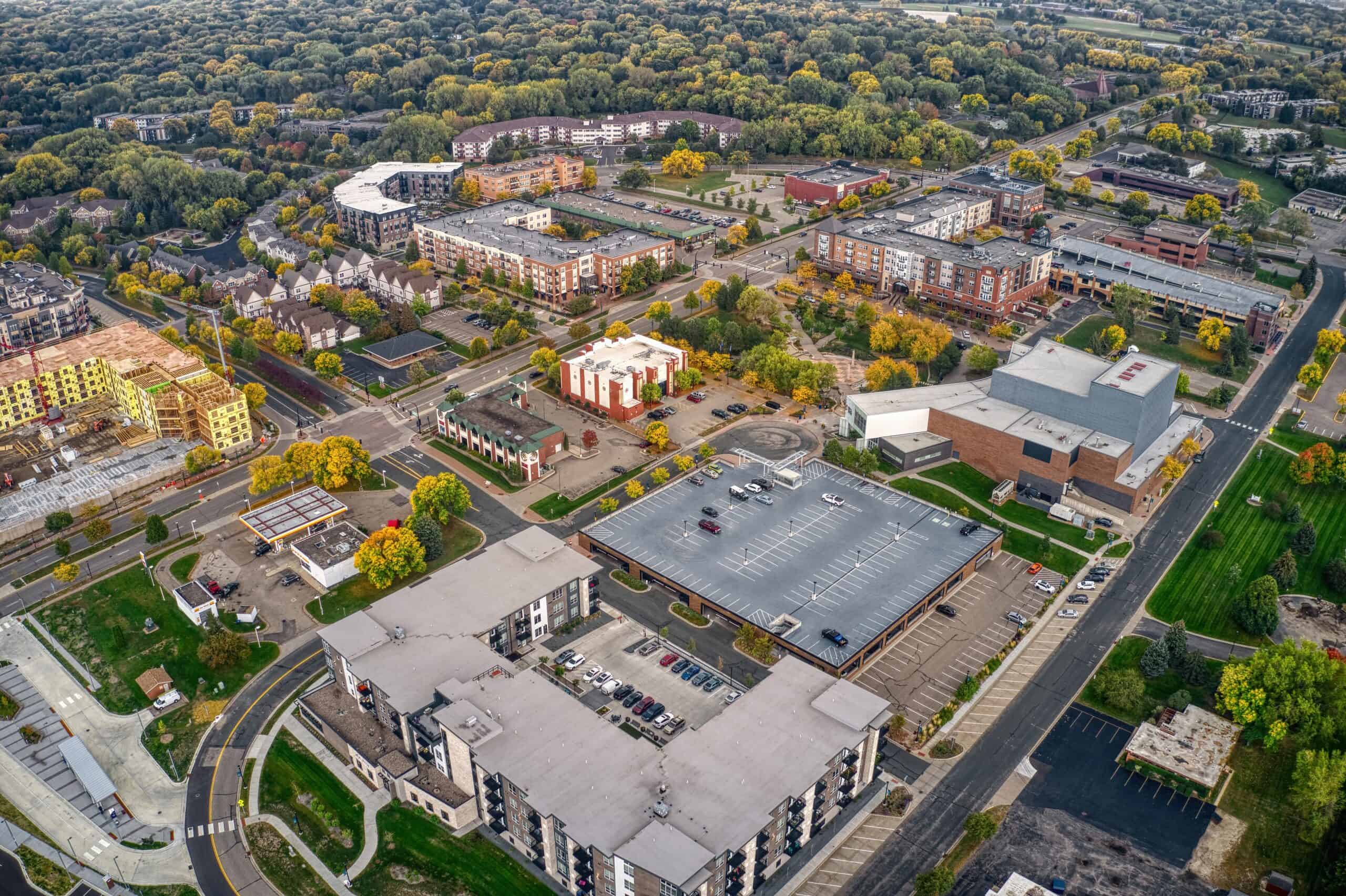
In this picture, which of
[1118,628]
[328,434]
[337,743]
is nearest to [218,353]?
[328,434]

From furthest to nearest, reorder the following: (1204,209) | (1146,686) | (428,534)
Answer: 1. (1204,209)
2. (428,534)
3. (1146,686)

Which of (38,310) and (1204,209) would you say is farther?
(1204,209)

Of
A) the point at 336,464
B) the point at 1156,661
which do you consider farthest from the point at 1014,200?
the point at 336,464

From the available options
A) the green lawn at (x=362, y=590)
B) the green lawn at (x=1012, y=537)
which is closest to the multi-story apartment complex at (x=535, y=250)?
the green lawn at (x=362, y=590)

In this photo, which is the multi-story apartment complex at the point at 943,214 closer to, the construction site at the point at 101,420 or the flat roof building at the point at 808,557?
the flat roof building at the point at 808,557

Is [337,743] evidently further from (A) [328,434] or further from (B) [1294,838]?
(B) [1294,838]

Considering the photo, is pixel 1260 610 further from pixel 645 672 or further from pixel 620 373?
pixel 620 373
